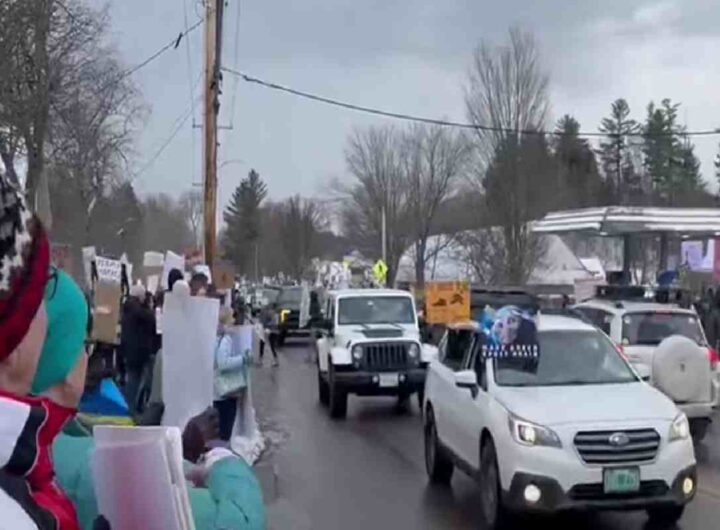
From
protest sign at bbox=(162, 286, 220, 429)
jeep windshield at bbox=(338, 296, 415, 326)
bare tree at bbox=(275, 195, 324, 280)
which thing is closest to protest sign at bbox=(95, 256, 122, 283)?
jeep windshield at bbox=(338, 296, 415, 326)

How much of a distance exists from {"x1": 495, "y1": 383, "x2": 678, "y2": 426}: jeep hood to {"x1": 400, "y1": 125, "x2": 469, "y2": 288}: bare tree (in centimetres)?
5201

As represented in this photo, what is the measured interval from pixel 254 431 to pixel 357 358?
251 inches

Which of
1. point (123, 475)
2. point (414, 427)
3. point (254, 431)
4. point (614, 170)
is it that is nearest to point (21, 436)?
point (123, 475)

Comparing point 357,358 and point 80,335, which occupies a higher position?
point 80,335

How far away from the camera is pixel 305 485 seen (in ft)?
44.0

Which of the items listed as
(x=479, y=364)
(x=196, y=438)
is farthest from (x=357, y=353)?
(x=196, y=438)

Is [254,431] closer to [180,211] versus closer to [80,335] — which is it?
[80,335]

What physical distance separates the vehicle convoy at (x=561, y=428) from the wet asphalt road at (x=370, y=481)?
1.65 feet

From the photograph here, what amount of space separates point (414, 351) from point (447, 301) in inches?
367

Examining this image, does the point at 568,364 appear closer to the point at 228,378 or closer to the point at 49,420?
the point at 228,378

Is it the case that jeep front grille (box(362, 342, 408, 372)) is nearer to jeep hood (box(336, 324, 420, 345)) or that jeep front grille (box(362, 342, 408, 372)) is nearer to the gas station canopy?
jeep hood (box(336, 324, 420, 345))

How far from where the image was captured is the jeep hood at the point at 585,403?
1009 cm

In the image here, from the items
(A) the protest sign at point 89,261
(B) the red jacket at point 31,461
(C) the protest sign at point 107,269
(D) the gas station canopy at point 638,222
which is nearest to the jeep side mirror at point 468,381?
(C) the protest sign at point 107,269

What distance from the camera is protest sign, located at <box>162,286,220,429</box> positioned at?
7.41 metres
